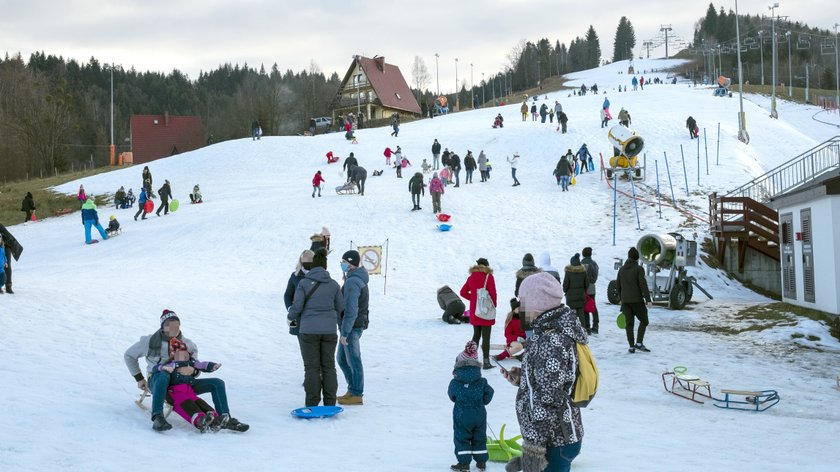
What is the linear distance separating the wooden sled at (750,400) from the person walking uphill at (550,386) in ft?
18.7

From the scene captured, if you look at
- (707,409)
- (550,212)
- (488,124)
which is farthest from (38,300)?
(488,124)

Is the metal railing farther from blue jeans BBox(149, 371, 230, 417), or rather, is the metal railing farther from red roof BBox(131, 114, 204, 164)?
red roof BBox(131, 114, 204, 164)

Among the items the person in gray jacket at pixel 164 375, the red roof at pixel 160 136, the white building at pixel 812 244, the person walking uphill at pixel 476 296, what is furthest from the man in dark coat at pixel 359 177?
the red roof at pixel 160 136

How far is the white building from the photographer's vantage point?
15.0m

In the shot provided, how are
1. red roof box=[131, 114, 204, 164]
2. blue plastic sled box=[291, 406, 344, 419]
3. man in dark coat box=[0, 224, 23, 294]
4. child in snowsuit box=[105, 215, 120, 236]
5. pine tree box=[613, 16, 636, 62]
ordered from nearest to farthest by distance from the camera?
blue plastic sled box=[291, 406, 344, 419]
man in dark coat box=[0, 224, 23, 294]
child in snowsuit box=[105, 215, 120, 236]
red roof box=[131, 114, 204, 164]
pine tree box=[613, 16, 636, 62]

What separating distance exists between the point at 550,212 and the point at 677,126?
16.2m

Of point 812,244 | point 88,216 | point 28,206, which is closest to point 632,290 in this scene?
point 812,244

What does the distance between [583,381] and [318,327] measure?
4.65m

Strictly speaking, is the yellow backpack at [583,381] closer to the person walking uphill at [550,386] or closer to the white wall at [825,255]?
the person walking uphill at [550,386]

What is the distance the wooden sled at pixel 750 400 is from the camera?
9.07 meters

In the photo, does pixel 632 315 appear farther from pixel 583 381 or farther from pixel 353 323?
pixel 583 381

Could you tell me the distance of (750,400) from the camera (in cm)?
936

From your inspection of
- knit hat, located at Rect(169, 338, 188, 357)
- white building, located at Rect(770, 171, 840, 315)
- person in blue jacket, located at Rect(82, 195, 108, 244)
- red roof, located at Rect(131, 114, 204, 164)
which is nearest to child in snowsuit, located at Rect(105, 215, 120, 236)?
person in blue jacket, located at Rect(82, 195, 108, 244)

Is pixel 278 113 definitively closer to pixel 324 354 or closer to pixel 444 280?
pixel 444 280
